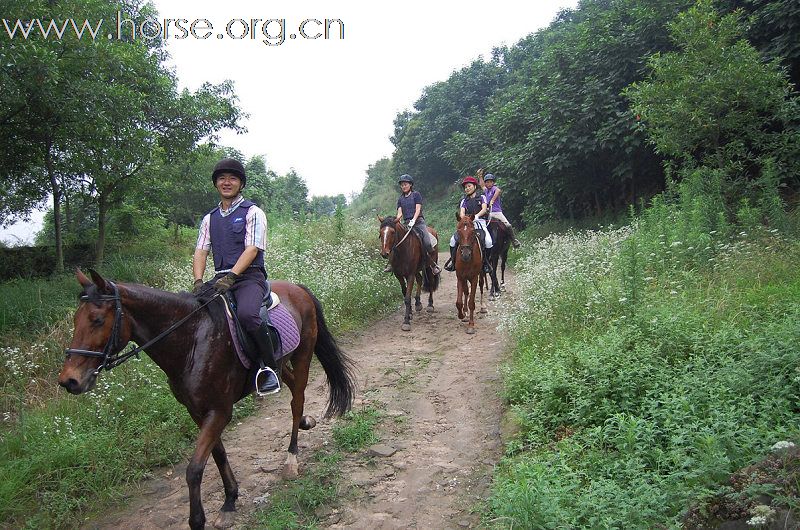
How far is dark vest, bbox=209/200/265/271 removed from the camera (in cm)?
422

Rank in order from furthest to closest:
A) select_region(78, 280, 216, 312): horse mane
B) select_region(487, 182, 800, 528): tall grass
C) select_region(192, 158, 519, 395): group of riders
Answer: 1. select_region(192, 158, 519, 395): group of riders
2. select_region(78, 280, 216, 312): horse mane
3. select_region(487, 182, 800, 528): tall grass

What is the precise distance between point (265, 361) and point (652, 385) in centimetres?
335

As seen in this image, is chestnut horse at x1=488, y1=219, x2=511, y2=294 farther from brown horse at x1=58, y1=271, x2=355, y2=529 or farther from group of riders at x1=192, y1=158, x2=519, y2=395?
brown horse at x1=58, y1=271, x2=355, y2=529

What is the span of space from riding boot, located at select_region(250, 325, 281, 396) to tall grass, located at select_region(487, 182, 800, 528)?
6.60 ft

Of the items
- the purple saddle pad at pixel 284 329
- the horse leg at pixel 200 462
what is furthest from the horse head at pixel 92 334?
the purple saddle pad at pixel 284 329

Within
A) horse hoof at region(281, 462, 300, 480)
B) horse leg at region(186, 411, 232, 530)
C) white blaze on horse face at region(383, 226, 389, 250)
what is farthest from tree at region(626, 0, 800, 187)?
horse leg at region(186, 411, 232, 530)

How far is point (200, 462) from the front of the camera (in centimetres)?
338

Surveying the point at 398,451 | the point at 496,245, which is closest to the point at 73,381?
the point at 398,451

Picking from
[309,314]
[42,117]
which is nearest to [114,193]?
[42,117]

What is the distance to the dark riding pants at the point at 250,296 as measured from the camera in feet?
12.9

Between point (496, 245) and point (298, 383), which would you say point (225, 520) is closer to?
point (298, 383)

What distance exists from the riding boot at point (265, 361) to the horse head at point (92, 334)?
3.37 ft

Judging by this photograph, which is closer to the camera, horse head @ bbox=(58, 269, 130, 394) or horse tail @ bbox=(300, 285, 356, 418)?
horse head @ bbox=(58, 269, 130, 394)

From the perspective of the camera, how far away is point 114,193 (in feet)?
50.1
